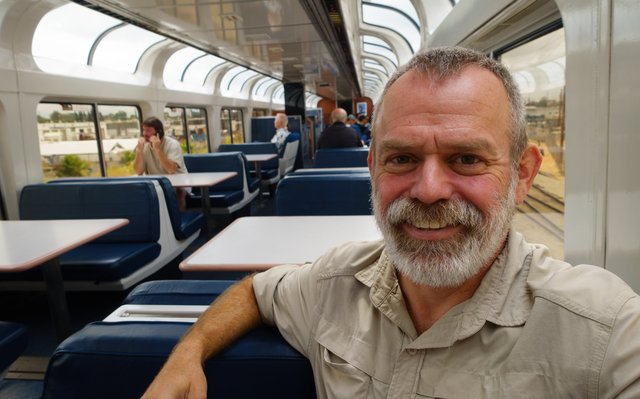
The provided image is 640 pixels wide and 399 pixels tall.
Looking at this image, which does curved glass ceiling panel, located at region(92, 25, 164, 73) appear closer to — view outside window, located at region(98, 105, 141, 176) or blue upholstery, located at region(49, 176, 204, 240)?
view outside window, located at region(98, 105, 141, 176)

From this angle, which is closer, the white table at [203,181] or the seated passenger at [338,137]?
the white table at [203,181]

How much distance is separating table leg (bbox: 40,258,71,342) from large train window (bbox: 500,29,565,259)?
9.24 feet

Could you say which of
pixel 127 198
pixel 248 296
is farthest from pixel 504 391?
pixel 127 198

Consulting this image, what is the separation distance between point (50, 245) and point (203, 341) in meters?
1.78

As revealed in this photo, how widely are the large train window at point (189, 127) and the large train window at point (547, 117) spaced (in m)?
5.94

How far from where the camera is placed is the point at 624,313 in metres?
0.83

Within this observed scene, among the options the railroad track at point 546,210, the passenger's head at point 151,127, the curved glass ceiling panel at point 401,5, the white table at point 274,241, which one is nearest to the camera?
the white table at point 274,241

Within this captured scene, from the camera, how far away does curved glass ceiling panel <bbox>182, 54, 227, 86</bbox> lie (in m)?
9.57

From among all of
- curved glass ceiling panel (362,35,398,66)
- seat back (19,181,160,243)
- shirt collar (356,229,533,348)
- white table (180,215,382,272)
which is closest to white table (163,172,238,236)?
seat back (19,181,160,243)

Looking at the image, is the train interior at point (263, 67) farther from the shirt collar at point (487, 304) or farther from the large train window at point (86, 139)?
the shirt collar at point (487, 304)

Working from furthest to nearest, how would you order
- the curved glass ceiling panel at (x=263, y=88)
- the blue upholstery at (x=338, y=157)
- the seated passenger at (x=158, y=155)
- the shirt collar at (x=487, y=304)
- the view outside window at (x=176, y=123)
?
the curved glass ceiling panel at (x=263, y=88)
the view outside window at (x=176, y=123)
the blue upholstery at (x=338, y=157)
the seated passenger at (x=158, y=155)
the shirt collar at (x=487, y=304)

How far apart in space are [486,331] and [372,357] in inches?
10.9

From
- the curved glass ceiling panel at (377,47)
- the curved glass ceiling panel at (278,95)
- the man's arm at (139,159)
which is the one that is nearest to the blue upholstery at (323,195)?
the man's arm at (139,159)

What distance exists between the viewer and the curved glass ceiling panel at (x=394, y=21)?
Answer: 7.36m
